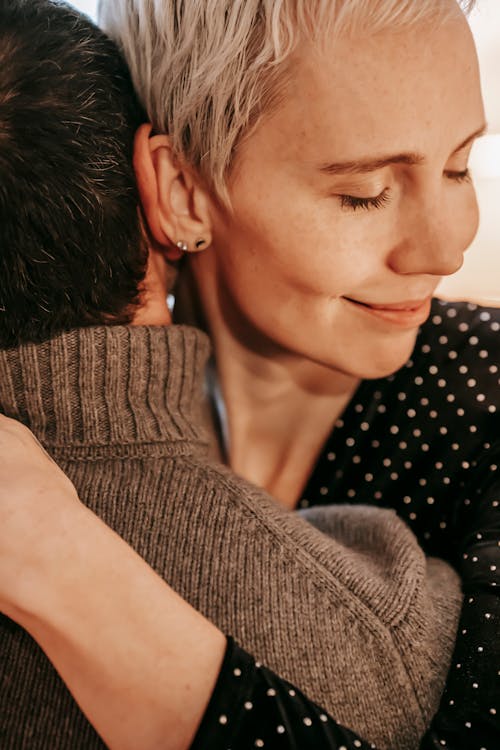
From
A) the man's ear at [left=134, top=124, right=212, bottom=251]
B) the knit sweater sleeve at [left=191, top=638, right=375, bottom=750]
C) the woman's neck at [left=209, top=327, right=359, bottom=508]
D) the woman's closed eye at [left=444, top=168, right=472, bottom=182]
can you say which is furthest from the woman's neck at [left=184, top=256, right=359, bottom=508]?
the knit sweater sleeve at [left=191, top=638, right=375, bottom=750]

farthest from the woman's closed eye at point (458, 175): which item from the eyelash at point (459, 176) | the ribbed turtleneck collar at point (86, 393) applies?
the ribbed turtleneck collar at point (86, 393)

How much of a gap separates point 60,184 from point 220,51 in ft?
0.88

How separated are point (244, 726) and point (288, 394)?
732 millimetres

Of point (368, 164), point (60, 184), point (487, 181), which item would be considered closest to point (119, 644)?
point (60, 184)

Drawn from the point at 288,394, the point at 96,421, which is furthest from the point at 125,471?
the point at 288,394

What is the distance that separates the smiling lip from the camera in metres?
1.01

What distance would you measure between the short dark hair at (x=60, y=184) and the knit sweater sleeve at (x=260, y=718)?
17.3 inches

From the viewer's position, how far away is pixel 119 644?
0.67 metres

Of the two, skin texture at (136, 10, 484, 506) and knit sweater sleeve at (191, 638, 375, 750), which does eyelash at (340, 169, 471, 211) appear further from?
knit sweater sleeve at (191, 638, 375, 750)

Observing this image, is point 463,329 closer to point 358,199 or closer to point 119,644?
point 358,199

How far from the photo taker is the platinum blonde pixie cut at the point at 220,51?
0.82m

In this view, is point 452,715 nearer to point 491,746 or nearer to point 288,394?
point 491,746

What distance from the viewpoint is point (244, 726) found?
25.9 inches

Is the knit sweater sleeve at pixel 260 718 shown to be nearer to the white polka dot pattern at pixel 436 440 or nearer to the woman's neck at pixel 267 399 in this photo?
the white polka dot pattern at pixel 436 440
